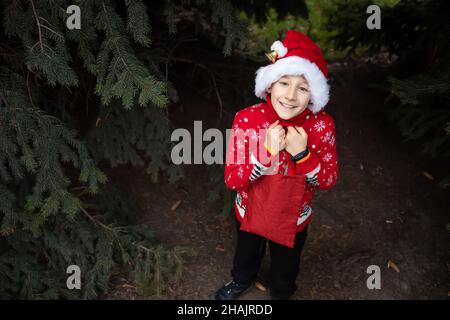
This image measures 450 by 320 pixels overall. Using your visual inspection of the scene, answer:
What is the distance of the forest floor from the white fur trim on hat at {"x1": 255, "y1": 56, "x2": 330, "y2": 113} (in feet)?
5.34

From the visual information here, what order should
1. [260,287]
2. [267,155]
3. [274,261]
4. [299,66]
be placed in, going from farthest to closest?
1. [260,287]
2. [274,261]
3. [267,155]
4. [299,66]

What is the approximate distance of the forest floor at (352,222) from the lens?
Result: 353 centimetres

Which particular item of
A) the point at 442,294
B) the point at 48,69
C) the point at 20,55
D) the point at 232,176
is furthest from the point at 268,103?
the point at 442,294

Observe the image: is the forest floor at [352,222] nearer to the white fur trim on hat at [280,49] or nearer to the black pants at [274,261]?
the black pants at [274,261]

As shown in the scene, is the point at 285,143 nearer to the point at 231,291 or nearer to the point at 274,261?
the point at 274,261

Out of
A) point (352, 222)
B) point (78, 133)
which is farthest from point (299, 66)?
point (352, 222)

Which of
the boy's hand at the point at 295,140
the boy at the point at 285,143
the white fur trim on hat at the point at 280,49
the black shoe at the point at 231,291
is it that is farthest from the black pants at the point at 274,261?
the white fur trim on hat at the point at 280,49

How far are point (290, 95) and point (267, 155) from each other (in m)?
0.35

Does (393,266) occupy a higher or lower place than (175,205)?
lower

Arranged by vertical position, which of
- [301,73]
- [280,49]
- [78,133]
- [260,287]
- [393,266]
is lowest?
[260,287]

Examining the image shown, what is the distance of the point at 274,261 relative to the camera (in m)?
3.11

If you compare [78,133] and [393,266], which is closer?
[78,133]

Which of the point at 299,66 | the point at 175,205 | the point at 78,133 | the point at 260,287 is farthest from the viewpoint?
the point at 175,205

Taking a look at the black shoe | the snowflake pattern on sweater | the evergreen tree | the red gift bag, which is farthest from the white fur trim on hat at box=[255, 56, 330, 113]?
the black shoe
